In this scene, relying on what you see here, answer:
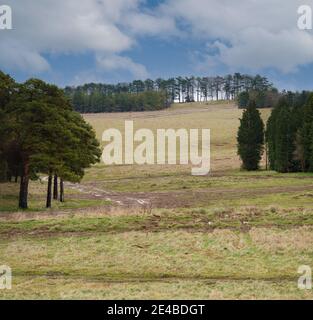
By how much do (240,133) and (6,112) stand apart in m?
57.7

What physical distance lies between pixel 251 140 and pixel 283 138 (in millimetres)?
8027

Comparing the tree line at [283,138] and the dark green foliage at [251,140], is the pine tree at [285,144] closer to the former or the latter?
the tree line at [283,138]

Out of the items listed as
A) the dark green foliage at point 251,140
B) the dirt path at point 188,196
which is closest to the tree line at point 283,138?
the dark green foliage at point 251,140

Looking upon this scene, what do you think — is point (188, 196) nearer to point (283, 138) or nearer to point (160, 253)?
point (160, 253)

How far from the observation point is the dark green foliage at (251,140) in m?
86.4

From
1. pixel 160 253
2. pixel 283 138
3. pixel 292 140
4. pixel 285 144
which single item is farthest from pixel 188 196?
pixel 292 140

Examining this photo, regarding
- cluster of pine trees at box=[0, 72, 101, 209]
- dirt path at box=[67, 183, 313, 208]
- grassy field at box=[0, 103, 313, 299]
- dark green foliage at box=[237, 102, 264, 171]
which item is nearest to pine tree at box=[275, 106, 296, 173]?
dark green foliage at box=[237, 102, 264, 171]

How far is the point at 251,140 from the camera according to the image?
87.1 m

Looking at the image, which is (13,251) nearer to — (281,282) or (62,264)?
(62,264)

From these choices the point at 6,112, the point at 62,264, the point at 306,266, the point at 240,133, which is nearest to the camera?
the point at 306,266

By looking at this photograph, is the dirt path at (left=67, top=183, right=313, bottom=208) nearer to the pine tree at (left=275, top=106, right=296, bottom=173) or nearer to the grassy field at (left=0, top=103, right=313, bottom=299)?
the grassy field at (left=0, top=103, right=313, bottom=299)

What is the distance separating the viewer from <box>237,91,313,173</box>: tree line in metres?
75.4

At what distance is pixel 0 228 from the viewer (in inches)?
1145
